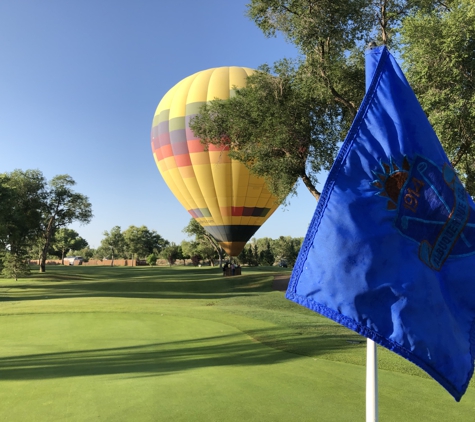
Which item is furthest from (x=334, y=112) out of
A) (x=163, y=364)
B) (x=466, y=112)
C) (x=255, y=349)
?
(x=163, y=364)

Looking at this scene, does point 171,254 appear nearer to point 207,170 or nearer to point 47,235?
point 47,235

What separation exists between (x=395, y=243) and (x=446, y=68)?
37.9 ft

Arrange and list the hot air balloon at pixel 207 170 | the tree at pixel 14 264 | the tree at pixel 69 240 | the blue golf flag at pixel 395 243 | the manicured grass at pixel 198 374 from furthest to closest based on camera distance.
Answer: the tree at pixel 69 240
the tree at pixel 14 264
the hot air balloon at pixel 207 170
the manicured grass at pixel 198 374
the blue golf flag at pixel 395 243

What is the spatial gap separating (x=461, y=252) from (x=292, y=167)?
15134mm

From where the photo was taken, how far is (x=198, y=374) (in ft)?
20.5

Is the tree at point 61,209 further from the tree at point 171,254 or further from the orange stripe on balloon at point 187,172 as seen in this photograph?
the tree at point 171,254

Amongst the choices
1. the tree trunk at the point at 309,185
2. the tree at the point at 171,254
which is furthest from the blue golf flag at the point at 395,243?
the tree at the point at 171,254

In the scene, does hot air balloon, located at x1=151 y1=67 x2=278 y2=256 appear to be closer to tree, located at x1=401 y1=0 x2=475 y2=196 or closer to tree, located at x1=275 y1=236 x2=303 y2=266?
tree, located at x1=401 y1=0 x2=475 y2=196

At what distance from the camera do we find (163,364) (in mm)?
7023

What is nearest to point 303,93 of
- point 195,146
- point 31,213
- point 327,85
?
point 327,85

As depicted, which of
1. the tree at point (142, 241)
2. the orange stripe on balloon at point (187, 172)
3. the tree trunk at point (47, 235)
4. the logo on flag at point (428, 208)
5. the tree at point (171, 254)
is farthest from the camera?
the tree at point (142, 241)

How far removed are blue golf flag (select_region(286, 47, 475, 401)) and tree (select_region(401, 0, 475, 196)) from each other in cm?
974

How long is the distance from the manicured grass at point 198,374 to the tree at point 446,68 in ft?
22.9

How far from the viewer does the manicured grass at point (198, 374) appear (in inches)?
185
